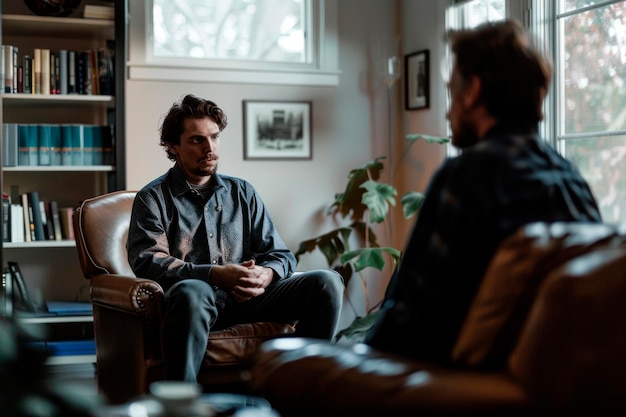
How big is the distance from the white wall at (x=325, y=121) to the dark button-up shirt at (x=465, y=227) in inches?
123

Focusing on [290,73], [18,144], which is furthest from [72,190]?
[290,73]

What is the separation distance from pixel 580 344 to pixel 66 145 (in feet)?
11.3

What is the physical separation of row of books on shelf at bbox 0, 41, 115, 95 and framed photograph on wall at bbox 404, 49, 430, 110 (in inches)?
66.8

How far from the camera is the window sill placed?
4.85m

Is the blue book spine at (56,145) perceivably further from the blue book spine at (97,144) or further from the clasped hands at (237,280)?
the clasped hands at (237,280)

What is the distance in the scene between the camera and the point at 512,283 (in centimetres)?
172

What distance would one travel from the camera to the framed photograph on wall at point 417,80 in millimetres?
5148

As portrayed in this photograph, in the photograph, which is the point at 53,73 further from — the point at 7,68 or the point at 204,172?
Result: the point at 204,172

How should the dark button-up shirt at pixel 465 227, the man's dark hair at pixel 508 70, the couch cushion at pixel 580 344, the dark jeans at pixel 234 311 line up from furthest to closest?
the dark jeans at pixel 234 311, the man's dark hair at pixel 508 70, the dark button-up shirt at pixel 465 227, the couch cushion at pixel 580 344

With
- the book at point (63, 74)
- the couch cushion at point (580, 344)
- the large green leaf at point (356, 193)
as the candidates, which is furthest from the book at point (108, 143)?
the couch cushion at point (580, 344)

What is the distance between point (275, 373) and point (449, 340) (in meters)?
0.36

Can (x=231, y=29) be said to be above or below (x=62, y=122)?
above

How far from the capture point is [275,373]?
71.4 inches

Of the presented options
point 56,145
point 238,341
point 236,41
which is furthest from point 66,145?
point 238,341
